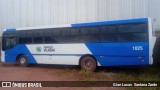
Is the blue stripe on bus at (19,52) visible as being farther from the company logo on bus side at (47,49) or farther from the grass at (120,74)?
the grass at (120,74)

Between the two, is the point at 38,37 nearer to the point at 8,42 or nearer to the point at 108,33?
the point at 8,42

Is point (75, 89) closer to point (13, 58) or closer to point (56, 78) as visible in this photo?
point (56, 78)

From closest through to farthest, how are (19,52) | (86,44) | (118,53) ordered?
(118,53)
(86,44)
(19,52)

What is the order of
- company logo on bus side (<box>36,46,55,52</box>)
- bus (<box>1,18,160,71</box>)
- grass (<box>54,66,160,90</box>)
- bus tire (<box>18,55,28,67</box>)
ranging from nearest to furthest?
grass (<box>54,66,160,90</box>) → bus (<box>1,18,160,71</box>) → company logo on bus side (<box>36,46,55,52</box>) → bus tire (<box>18,55,28,67</box>)

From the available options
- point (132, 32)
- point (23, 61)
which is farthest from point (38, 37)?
point (132, 32)

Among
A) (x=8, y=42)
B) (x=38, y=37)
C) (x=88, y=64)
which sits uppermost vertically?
(x=38, y=37)

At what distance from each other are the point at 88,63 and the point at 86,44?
3.41 ft

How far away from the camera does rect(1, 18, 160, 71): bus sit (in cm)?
1373

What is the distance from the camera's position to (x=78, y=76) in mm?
13695

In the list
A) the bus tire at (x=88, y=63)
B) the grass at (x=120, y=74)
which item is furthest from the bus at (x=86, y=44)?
the grass at (x=120, y=74)

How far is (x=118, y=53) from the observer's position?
14.4 meters

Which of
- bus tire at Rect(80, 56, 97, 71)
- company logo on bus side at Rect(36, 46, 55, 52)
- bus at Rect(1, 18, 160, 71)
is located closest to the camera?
bus at Rect(1, 18, 160, 71)

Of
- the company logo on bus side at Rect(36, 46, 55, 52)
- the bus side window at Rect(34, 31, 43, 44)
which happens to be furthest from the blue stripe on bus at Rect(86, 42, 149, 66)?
the bus side window at Rect(34, 31, 43, 44)

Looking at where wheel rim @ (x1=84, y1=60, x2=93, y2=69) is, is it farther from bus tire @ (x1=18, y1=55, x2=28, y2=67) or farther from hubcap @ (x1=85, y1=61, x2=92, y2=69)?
bus tire @ (x1=18, y1=55, x2=28, y2=67)
